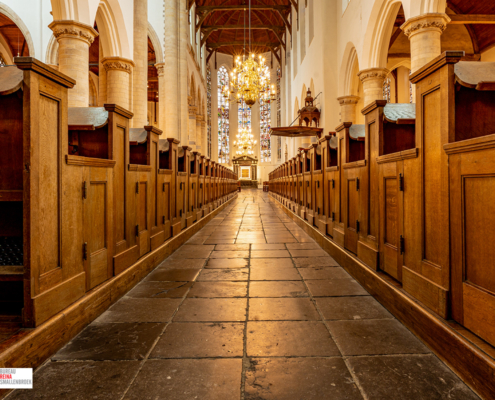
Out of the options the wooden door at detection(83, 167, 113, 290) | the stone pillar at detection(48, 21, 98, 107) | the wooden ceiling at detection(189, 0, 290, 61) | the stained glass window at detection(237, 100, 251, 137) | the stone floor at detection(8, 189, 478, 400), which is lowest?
the stone floor at detection(8, 189, 478, 400)

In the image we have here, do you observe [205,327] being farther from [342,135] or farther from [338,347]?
[342,135]

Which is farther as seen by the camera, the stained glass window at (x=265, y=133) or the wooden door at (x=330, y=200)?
the stained glass window at (x=265, y=133)

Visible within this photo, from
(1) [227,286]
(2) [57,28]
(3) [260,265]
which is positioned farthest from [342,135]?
(2) [57,28]

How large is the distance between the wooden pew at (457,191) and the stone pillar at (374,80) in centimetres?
701

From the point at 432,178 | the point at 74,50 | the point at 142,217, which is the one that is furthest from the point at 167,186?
the point at 74,50

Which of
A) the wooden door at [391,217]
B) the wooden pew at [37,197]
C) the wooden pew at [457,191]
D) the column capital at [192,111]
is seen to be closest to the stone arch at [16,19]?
the column capital at [192,111]

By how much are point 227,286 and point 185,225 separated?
2191mm

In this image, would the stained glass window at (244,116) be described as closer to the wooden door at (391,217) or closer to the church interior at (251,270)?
the church interior at (251,270)

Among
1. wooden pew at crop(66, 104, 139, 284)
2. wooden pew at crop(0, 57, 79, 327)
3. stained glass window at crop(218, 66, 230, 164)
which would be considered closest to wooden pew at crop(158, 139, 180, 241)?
wooden pew at crop(66, 104, 139, 284)

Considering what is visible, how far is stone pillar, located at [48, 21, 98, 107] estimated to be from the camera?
5238 millimetres

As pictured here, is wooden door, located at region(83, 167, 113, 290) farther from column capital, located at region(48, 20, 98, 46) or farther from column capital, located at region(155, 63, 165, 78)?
column capital, located at region(155, 63, 165, 78)

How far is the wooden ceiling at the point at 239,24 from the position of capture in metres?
17.9

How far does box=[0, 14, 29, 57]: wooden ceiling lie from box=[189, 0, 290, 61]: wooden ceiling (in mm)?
8673

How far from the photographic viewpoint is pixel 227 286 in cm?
236
